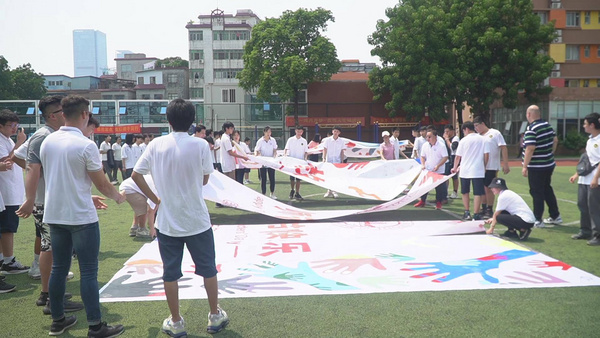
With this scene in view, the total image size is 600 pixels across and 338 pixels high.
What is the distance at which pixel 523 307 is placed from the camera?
14.5ft

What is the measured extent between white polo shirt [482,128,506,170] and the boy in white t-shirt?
6167 millimetres

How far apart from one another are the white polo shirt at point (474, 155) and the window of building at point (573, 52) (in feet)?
119

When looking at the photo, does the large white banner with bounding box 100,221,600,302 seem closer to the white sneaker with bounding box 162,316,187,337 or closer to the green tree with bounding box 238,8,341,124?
the white sneaker with bounding box 162,316,187,337

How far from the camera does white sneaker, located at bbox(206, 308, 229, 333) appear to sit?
395 centimetres

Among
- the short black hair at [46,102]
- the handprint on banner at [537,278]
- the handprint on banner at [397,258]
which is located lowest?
the handprint on banner at [397,258]

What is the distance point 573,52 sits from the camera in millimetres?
39250

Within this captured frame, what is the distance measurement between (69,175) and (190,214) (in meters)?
0.97

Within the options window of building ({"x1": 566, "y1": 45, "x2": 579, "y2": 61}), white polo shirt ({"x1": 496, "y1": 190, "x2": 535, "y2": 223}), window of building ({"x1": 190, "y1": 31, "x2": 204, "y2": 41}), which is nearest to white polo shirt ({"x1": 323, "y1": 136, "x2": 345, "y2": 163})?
white polo shirt ({"x1": 496, "y1": 190, "x2": 535, "y2": 223})

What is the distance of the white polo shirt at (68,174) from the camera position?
3797 mm

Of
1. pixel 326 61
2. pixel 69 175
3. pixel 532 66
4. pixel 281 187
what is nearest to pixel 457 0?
pixel 532 66

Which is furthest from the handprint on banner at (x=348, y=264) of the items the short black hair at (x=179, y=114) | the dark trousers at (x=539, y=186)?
the dark trousers at (x=539, y=186)

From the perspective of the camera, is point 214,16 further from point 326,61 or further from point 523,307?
point 523,307

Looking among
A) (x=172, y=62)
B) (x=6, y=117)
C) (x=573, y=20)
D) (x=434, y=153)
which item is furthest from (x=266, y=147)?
(x=172, y=62)

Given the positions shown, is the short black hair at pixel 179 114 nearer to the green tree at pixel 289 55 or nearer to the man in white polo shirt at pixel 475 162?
the man in white polo shirt at pixel 475 162
